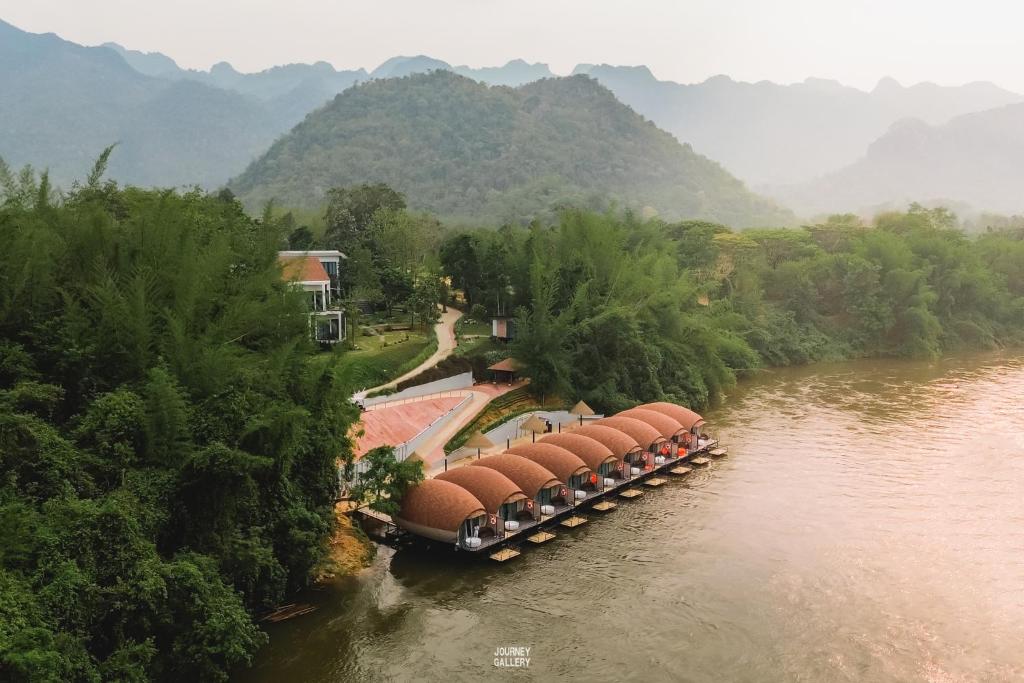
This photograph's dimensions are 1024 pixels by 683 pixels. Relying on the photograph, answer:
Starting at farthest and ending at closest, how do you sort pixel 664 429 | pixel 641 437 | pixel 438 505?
pixel 664 429 → pixel 641 437 → pixel 438 505

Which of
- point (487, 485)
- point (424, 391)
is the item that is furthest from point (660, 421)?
point (487, 485)

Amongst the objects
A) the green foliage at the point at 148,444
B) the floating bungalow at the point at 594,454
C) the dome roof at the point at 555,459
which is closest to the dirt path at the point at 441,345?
the dome roof at the point at 555,459

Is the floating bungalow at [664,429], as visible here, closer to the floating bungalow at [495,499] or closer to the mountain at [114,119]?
the floating bungalow at [495,499]

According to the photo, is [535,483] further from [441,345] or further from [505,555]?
[441,345]

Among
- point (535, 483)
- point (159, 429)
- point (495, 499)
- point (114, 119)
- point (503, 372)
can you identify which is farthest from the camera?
point (114, 119)

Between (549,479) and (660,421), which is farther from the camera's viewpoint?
(660,421)

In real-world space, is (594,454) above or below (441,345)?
below
